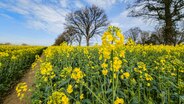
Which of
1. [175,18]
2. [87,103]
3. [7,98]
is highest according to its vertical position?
[175,18]

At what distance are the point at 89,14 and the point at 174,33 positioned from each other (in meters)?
26.9

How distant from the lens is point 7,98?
246 inches

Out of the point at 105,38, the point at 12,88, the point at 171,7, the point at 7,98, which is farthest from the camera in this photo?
the point at 171,7

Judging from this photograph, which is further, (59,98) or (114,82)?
(114,82)

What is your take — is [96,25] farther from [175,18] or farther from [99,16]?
[175,18]

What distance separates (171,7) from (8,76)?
17.7 meters

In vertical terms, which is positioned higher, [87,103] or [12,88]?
[87,103]

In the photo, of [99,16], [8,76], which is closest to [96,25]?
[99,16]

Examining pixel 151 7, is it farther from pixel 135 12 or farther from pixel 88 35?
pixel 88 35

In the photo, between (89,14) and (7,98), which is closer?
(7,98)

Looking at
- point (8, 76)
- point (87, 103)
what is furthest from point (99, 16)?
point (87, 103)

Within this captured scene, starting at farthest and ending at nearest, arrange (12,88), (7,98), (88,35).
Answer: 1. (88,35)
2. (12,88)
3. (7,98)

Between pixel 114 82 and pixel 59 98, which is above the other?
pixel 59 98

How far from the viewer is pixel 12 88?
7.36 metres
